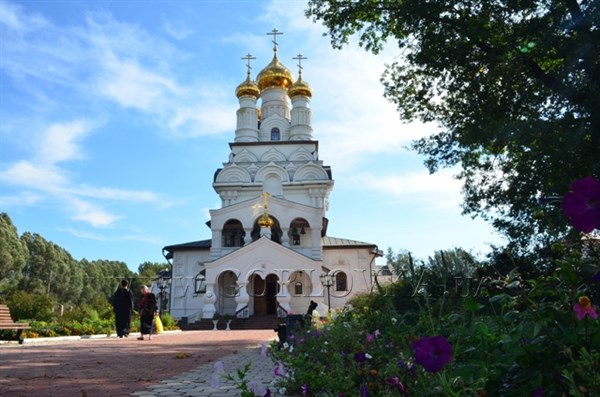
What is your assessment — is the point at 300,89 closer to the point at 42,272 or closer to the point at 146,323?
the point at 146,323

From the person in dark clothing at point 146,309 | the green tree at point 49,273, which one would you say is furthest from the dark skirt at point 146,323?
the green tree at point 49,273

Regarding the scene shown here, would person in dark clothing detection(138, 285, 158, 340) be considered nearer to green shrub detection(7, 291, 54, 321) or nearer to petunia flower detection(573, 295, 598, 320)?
green shrub detection(7, 291, 54, 321)

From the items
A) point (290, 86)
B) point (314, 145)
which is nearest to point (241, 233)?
point (314, 145)

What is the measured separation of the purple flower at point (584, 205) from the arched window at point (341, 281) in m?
33.5

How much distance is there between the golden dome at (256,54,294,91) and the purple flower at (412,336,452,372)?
4286cm

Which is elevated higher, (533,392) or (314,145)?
(314,145)

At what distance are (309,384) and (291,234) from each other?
31.0m

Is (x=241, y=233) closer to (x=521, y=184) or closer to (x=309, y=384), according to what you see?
(x=521, y=184)

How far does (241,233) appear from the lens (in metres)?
35.7

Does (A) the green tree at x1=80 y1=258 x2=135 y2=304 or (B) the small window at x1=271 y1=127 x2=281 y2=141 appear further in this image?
(A) the green tree at x1=80 y1=258 x2=135 y2=304

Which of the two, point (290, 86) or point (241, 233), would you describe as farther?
point (290, 86)

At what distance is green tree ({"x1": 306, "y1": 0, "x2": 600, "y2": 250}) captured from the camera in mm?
10117

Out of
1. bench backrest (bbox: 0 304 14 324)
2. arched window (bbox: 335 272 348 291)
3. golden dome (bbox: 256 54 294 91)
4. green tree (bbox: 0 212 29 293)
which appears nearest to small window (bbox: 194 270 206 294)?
arched window (bbox: 335 272 348 291)

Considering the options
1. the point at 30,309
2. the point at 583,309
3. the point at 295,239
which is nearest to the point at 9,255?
the point at 295,239
